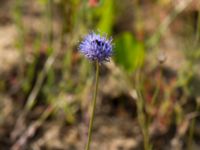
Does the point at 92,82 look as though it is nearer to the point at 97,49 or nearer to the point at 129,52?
the point at 129,52

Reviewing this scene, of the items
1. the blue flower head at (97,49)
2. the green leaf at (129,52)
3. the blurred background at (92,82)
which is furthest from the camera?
the green leaf at (129,52)

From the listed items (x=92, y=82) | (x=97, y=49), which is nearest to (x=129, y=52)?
(x=92, y=82)

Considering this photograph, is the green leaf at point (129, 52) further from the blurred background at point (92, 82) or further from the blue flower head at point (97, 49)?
the blue flower head at point (97, 49)

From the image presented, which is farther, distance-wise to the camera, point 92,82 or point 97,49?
point 92,82

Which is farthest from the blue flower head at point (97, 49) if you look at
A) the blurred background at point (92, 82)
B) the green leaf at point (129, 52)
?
the green leaf at point (129, 52)

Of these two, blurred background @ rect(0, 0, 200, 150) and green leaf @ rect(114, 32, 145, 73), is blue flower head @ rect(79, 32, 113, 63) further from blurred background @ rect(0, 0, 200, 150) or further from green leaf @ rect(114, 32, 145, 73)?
green leaf @ rect(114, 32, 145, 73)

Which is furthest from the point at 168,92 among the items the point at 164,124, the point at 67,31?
the point at 67,31
